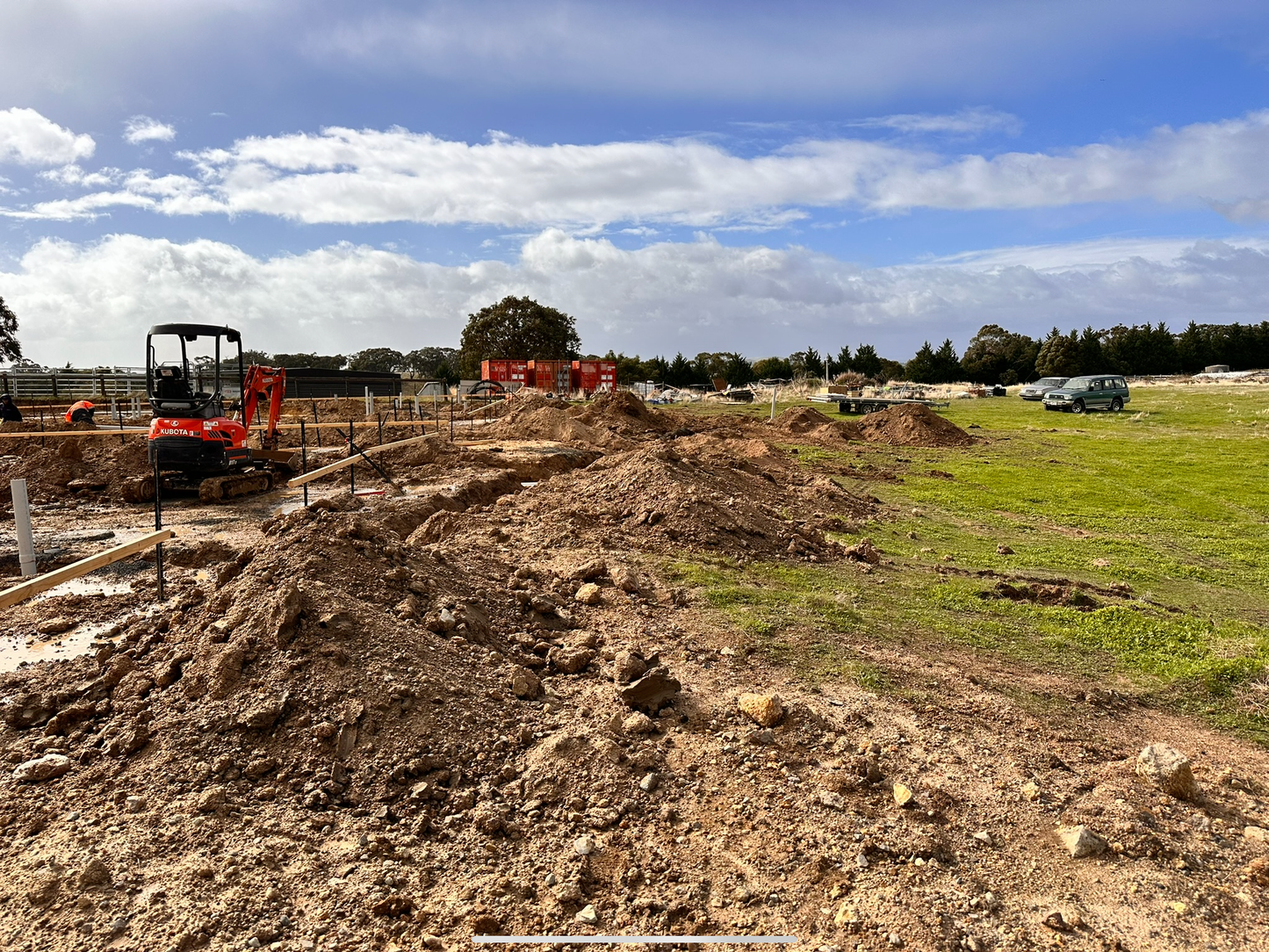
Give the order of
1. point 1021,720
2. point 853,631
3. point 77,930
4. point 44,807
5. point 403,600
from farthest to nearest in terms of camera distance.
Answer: point 853,631, point 403,600, point 1021,720, point 44,807, point 77,930

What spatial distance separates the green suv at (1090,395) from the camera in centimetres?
3628

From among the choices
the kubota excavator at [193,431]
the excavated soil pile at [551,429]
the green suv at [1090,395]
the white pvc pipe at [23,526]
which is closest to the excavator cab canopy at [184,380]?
the kubota excavator at [193,431]

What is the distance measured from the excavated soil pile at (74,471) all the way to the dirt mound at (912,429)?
20.0 metres

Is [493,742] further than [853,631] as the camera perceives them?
No

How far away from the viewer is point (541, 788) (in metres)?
4.25

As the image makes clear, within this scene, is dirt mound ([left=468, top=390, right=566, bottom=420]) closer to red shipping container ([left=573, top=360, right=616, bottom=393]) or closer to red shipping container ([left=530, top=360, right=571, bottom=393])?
red shipping container ([left=530, top=360, right=571, bottom=393])

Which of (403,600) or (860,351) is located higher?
(860,351)

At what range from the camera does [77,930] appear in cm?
329

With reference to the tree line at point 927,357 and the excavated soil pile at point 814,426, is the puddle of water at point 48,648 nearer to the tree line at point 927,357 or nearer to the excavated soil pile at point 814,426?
the excavated soil pile at point 814,426

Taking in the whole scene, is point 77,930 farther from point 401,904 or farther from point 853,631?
point 853,631

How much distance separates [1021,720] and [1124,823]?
1224mm

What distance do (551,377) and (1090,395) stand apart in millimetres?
26609

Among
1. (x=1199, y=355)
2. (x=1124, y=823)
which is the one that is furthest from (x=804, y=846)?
(x=1199, y=355)

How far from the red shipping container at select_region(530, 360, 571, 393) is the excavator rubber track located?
2783cm
